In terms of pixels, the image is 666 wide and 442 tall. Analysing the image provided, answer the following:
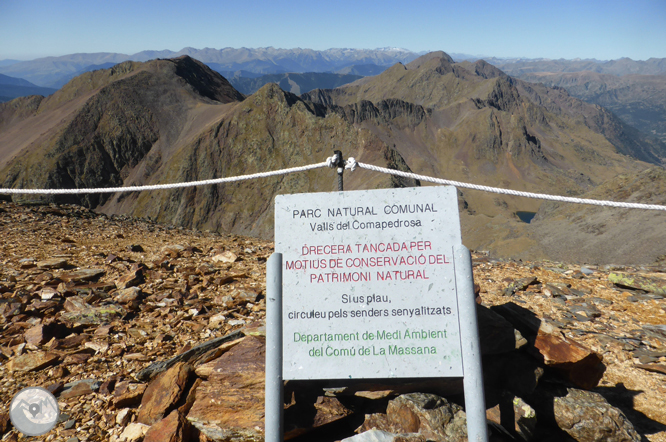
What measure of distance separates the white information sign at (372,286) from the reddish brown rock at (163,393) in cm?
141

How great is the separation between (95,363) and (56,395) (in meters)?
0.49

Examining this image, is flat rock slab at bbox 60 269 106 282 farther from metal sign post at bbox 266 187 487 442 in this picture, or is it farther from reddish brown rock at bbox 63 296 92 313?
metal sign post at bbox 266 187 487 442

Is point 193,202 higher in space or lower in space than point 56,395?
lower

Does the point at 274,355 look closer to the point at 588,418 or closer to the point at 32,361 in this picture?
the point at 588,418

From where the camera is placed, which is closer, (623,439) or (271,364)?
(271,364)

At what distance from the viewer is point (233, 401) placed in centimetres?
349

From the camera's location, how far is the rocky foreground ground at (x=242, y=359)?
11.4 feet

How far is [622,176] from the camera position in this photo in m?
41.3

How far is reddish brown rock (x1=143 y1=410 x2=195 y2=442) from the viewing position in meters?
3.32

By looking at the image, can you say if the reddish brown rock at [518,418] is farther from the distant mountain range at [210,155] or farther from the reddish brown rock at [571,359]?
the distant mountain range at [210,155]

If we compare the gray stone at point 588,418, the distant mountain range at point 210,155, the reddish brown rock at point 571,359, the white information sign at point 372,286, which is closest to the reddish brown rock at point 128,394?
the white information sign at point 372,286

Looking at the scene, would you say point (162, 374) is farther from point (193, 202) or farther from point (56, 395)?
point (193, 202)

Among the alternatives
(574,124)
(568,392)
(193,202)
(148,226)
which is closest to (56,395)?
(568,392)

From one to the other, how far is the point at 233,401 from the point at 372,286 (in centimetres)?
179
